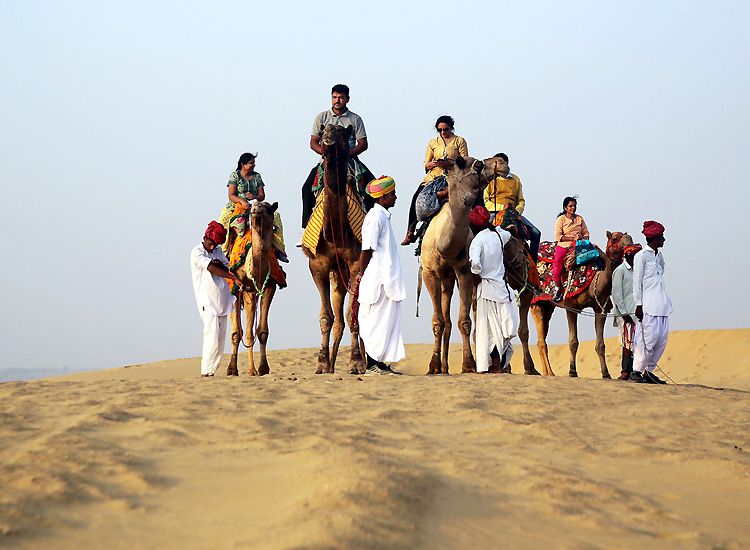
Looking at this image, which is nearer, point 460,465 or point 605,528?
point 605,528

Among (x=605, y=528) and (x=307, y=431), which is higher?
(x=307, y=431)

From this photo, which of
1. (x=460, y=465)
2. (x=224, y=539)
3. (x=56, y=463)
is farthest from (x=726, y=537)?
(x=56, y=463)

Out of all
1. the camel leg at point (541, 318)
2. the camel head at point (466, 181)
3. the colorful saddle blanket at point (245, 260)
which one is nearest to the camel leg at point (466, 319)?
the camel head at point (466, 181)

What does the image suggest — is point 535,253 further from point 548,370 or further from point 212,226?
point 212,226

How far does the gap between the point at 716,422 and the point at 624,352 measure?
21.2 feet

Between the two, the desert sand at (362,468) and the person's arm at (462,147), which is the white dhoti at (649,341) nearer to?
the person's arm at (462,147)

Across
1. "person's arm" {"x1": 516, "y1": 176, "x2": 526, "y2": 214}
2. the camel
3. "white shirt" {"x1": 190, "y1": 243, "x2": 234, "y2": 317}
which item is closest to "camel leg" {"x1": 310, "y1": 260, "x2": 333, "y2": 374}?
"white shirt" {"x1": 190, "y1": 243, "x2": 234, "y2": 317}

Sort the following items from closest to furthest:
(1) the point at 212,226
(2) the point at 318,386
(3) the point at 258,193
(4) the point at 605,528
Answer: (4) the point at 605,528
(2) the point at 318,386
(1) the point at 212,226
(3) the point at 258,193

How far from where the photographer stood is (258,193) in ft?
44.5

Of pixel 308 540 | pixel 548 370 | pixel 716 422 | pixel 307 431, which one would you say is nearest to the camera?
pixel 308 540

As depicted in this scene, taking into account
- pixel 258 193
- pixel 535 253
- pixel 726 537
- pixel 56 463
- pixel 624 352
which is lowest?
pixel 726 537

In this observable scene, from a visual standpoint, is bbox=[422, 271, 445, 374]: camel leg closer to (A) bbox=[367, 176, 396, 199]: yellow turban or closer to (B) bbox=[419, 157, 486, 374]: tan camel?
(B) bbox=[419, 157, 486, 374]: tan camel

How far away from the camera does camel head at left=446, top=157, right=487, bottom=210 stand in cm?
1154

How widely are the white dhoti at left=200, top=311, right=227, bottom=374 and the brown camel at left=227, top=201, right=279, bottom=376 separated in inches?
9.2
